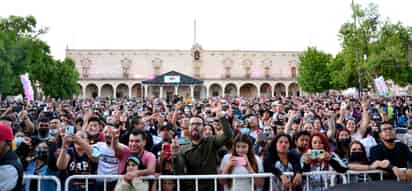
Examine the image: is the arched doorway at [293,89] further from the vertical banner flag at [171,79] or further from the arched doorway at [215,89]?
the vertical banner flag at [171,79]

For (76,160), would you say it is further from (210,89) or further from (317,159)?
(210,89)

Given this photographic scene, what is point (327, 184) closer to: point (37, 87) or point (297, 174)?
point (297, 174)

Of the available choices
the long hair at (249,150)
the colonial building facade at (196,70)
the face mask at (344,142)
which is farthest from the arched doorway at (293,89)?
the long hair at (249,150)

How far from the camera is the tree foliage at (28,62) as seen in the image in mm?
34250

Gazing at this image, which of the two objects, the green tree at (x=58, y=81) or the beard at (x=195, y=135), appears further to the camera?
the green tree at (x=58, y=81)

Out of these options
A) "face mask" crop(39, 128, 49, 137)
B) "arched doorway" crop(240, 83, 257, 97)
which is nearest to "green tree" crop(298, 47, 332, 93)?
"arched doorway" crop(240, 83, 257, 97)

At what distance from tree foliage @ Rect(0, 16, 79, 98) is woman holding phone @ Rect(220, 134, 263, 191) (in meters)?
31.8

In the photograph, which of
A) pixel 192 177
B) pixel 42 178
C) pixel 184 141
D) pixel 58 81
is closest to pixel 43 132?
pixel 42 178

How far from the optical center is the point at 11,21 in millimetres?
41312

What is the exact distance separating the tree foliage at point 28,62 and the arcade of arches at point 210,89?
2350 cm

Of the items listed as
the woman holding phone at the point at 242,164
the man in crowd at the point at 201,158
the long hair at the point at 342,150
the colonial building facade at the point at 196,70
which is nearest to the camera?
the woman holding phone at the point at 242,164

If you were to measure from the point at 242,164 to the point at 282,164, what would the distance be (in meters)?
0.47

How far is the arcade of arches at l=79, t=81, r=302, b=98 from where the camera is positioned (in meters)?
75.0

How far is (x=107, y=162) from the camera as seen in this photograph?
16.8ft
